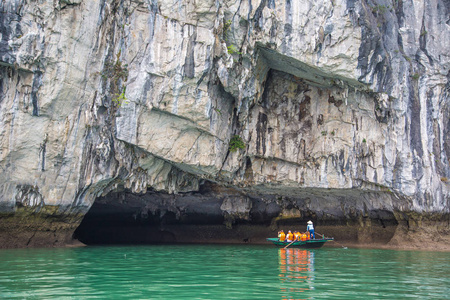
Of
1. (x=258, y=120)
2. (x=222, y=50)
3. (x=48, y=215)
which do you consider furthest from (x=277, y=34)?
(x=48, y=215)

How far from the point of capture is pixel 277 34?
61.4ft

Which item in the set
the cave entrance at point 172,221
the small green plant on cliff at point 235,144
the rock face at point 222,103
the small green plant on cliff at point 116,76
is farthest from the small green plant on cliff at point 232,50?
the cave entrance at point 172,221

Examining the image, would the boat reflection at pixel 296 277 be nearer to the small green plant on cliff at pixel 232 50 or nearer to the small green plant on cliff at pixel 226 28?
the small green plant on cliff at pixel 232 50

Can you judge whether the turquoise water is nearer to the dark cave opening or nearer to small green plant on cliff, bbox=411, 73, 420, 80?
small green plant on cliff, bbox=411, 73, 420, 80

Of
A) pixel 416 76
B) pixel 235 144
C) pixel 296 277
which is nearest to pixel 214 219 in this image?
pixel 235 144

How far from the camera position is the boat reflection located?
804 centimetres

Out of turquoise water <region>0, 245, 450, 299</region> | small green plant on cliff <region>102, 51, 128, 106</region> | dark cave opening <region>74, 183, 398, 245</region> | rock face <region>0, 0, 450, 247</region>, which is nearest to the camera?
turquoise water <region>0, 245, 450, 299</region>

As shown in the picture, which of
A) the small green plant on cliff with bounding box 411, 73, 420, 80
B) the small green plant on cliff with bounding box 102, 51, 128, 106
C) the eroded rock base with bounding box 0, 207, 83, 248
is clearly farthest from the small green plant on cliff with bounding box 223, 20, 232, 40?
the eroded rock base with bounding box 0, 207, 83, 248

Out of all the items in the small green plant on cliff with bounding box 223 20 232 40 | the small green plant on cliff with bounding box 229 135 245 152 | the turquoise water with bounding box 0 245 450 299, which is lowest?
the turquoise water with bounding box 0 245 450 299

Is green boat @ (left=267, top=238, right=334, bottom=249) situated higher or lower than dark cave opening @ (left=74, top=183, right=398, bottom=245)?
lower

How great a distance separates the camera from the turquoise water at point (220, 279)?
791 centimetres

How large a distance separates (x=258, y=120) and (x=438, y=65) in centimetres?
862

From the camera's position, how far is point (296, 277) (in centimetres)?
998

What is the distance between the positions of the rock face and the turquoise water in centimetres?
577
